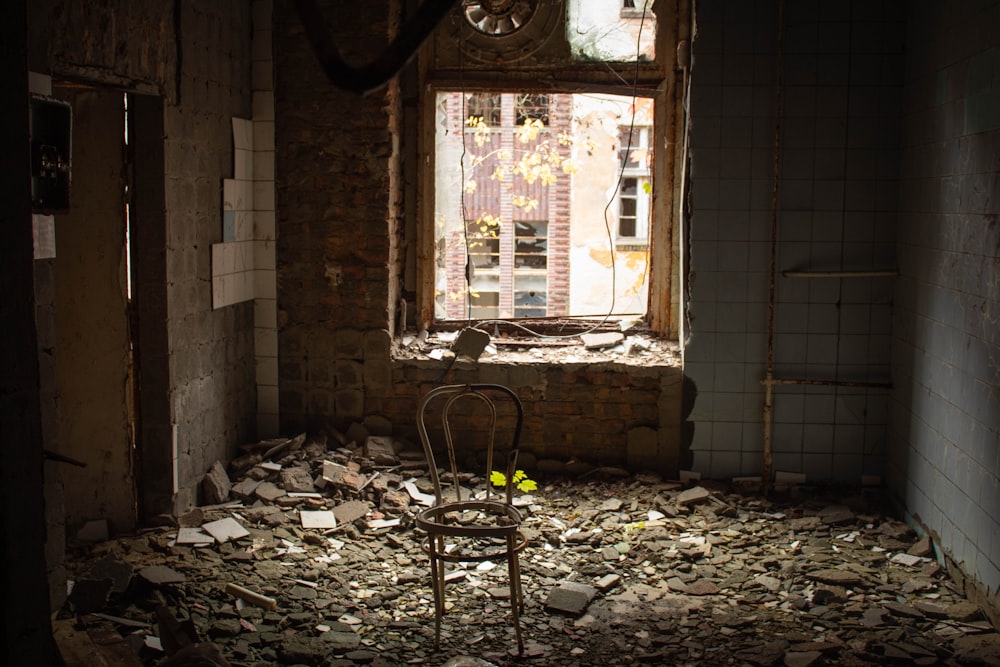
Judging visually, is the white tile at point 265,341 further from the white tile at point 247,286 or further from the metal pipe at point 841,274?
the metal pipe at point 841,274

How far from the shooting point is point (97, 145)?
4176 millimetres

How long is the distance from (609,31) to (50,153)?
3.36 m

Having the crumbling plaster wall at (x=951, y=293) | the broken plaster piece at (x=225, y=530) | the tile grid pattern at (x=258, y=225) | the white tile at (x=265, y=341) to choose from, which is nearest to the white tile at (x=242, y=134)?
the tile grid pattern at (x=258, y=225)

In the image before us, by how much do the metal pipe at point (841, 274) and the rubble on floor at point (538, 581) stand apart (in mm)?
1164

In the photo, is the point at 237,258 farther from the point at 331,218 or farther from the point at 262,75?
the point at 262,75

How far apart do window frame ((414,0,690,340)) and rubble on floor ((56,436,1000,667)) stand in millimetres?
1195

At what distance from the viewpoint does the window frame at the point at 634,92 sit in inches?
210

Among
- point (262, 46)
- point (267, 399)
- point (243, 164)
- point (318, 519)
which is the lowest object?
point (318, 519)

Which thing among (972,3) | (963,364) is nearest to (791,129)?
(972,3)

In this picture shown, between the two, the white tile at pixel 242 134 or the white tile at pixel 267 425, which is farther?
the white tile at pixel 267 425

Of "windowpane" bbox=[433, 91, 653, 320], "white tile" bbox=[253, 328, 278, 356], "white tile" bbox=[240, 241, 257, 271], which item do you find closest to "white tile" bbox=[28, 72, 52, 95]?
"white tile" bbox=[240, 241, 257, 271]

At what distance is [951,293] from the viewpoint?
411 cm

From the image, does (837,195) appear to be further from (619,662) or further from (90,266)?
(90,266)

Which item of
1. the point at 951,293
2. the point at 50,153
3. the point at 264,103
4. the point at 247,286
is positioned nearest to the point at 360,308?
the point at 247,286
